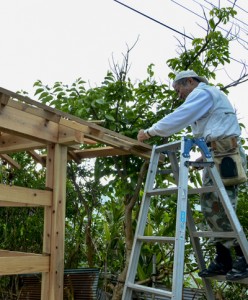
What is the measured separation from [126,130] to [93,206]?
4.36 ft

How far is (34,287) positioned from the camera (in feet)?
17.7

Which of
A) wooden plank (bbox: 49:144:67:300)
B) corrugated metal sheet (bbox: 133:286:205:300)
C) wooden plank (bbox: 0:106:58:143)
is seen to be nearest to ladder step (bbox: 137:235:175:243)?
wooden plank (bbox: 49:144:67:300)

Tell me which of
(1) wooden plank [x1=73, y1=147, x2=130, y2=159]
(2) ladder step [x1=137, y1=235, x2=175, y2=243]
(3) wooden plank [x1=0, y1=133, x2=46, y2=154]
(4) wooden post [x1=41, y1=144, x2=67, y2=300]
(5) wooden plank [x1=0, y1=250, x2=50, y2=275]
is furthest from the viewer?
(1) wooden plank [x1=73, y1=147, x2=130, y2=159]

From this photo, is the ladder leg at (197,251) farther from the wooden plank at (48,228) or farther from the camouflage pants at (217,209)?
the wooden plank at (48,228)

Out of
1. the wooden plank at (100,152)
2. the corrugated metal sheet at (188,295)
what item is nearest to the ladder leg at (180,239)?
the wooden plank at (100,152)

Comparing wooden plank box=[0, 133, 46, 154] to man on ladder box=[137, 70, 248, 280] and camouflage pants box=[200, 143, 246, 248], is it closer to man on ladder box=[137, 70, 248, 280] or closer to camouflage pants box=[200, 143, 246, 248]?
man on ladder box=[137, 70, 248, 280]

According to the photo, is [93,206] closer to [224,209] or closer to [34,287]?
[34,287]

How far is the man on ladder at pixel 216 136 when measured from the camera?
134 inches

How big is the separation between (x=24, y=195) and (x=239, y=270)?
161 centimetres

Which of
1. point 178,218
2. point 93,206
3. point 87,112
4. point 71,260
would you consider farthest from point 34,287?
point 178,218

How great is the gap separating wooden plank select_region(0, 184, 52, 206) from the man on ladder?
91cm

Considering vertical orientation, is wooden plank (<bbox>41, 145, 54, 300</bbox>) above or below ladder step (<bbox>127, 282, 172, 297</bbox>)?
above

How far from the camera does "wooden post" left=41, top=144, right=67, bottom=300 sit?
365 centimetres

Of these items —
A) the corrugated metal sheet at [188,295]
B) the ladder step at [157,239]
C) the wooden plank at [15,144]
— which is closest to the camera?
the ladder step at [157,239]
